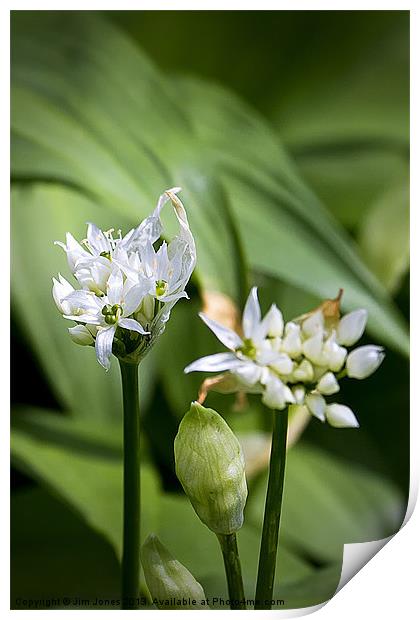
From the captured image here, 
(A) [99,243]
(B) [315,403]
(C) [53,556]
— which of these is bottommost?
(C) [53,556]

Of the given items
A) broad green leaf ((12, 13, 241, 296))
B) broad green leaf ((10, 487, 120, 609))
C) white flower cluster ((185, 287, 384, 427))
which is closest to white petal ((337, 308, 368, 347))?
white flower cluster ((185, 287, 384, 427))

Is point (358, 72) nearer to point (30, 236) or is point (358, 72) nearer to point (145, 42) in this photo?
point (145, 42)

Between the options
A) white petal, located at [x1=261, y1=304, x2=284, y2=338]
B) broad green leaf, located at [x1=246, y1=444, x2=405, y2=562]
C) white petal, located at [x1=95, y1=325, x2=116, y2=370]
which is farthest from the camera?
broad green leaf, located at [x1=246, y1=444, x2=405, y2=562]

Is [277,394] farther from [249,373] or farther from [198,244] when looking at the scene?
[198,244]

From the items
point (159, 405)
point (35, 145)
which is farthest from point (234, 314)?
point (35, 145)

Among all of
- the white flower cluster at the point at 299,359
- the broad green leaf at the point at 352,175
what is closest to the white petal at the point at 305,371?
the white flower cluster at the point at 299,359

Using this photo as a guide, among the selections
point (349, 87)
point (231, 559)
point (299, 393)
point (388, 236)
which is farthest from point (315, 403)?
point (349, 87)

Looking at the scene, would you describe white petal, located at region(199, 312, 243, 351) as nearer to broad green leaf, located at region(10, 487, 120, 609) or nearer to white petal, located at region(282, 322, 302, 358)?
white petal, located at region(282, 322, 302, 358)

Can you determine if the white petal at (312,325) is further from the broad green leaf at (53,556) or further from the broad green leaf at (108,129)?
the broad green leaf at (53,556)
